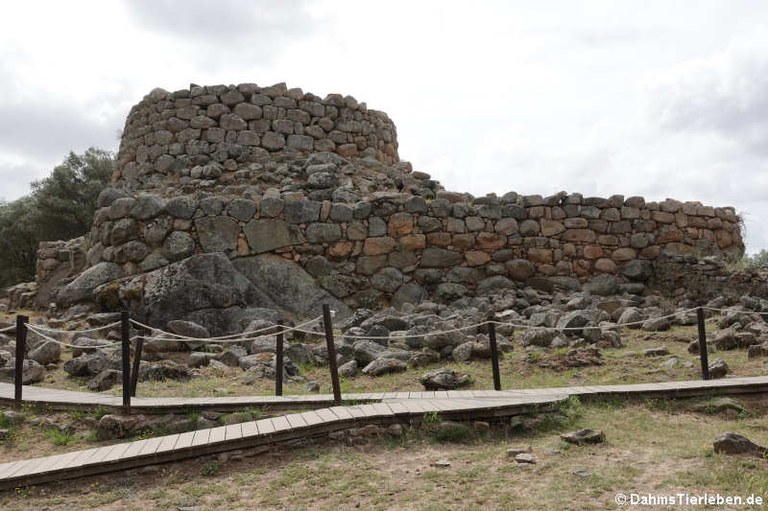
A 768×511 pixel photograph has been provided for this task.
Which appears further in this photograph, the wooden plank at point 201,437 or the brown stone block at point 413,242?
the brown stone block at point 413,242

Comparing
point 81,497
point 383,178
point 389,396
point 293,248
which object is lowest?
point 81,497

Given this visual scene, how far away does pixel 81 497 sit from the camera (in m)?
4.67

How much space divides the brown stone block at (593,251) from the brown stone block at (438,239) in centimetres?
284

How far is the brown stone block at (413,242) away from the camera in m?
12.5

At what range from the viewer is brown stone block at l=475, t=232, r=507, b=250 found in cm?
1288

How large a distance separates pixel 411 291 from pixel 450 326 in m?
2.78

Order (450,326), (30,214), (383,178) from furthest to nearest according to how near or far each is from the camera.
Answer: (30,214), (383,178), (450,326)

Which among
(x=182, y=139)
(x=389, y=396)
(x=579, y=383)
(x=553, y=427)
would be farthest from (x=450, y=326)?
(x=182, y=139)

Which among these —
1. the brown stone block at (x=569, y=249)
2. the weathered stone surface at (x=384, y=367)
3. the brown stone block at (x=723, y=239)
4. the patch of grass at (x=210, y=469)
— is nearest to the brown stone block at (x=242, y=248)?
the weathered stone surface at (x=384, y=367)

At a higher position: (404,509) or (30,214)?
(30,214)

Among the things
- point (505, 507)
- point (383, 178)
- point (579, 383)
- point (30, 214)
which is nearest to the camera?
point (505, 507)

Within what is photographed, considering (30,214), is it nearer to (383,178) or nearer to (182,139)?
(182,139)

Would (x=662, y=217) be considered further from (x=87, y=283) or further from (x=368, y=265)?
(x=87, y=283)

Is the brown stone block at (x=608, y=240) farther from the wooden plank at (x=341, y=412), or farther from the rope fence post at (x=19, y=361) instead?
the rope fence post at (x=19, y=361)
